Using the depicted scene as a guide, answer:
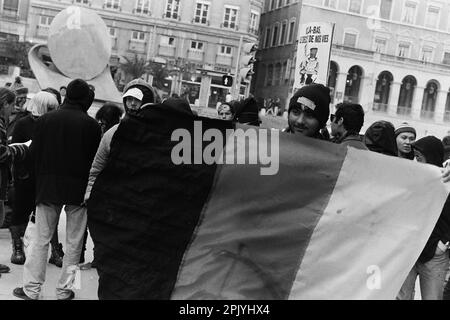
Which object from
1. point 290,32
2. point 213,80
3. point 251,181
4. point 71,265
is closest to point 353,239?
point 251,181

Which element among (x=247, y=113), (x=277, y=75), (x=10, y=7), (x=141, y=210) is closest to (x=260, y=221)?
Answer: (x=141, y=210)

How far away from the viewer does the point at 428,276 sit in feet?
14.6

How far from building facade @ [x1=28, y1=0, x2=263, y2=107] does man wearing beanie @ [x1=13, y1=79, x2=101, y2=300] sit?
45035mm

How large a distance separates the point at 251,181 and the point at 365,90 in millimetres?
51298

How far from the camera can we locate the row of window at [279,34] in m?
54.3

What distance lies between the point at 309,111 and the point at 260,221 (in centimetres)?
90

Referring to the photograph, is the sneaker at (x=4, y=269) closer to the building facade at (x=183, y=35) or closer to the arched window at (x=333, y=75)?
the building facade at (x=183, y=35)

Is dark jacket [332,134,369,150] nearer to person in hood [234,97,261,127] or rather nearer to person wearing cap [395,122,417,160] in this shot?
person wearing cap [395,122,417,160]

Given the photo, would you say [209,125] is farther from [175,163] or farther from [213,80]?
[213,80]

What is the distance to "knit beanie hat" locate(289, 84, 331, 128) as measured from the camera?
14.1ft

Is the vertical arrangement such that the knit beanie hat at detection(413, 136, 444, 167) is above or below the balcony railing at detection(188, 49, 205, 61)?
below

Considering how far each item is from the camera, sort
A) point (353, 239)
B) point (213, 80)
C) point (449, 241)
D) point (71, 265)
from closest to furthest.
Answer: point (353, 239), point (449, 241), point (71, 265), point (213, 80)

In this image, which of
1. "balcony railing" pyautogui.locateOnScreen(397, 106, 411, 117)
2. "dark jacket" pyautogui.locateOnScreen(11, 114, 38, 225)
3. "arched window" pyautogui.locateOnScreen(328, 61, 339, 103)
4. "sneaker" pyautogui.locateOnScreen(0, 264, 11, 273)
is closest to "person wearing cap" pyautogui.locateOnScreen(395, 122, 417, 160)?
"dark jacket" pyautogui.locateOnScreen(11, 114, 38, 225)

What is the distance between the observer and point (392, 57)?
54750 mm
